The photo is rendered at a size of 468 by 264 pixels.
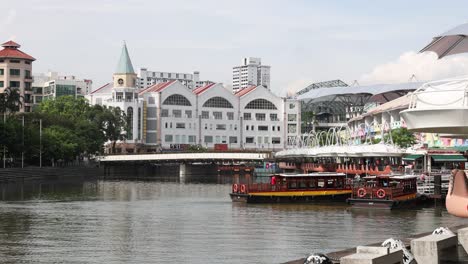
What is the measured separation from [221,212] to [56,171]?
5861 centimetres

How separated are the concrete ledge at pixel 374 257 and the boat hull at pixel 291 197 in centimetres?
4505

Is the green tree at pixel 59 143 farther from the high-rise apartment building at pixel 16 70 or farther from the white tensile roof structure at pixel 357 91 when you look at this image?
the white tensile roof structure at pixel 357 91

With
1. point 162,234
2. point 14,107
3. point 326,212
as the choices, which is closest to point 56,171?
point 14,107

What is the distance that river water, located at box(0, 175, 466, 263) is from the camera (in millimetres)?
34281

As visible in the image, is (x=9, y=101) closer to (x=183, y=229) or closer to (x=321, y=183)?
(x=321, y=183)

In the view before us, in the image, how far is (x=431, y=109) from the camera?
17.4 metres

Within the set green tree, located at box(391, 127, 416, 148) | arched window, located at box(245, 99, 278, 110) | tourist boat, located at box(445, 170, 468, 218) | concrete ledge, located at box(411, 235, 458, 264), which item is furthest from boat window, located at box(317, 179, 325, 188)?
arched window, located at box(245, 99, 278, 110)

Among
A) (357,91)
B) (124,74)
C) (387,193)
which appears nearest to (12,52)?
(124,74)

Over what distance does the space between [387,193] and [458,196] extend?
130 feet

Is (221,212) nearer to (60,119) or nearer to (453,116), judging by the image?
(453,116)

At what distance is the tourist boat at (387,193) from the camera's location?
56781 millimetres

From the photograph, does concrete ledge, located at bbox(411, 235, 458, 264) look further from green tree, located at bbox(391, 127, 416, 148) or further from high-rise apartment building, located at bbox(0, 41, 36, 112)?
high-rise apartment building, located at bbox(0, 41, 36, 112)

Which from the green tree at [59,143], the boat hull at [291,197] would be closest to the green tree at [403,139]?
the boat hull at [291,197]

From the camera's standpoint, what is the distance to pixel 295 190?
2525 inches
